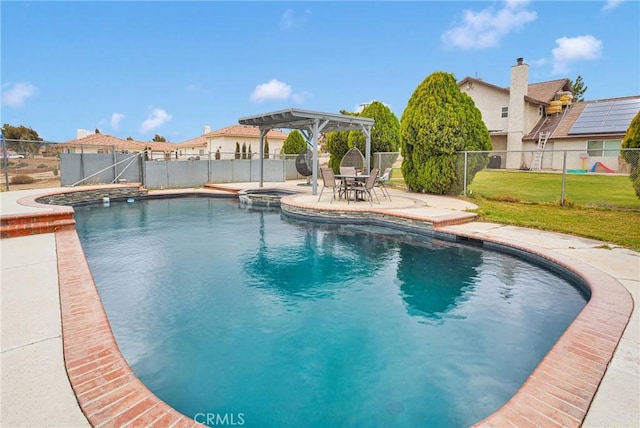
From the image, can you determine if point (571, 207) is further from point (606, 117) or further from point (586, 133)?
point (606, 117)

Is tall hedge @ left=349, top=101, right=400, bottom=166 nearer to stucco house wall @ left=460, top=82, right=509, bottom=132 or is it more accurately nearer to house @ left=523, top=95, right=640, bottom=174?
house @ left=523, top=95, right=640, bottom=174

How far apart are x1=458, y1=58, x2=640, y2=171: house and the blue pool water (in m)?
17.4

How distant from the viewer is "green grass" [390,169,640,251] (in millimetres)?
7203

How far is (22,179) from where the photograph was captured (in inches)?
599

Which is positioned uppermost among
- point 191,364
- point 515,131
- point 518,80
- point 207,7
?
point 207,7

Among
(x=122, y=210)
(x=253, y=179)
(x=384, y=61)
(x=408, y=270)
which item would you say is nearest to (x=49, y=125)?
(x=253, y=179)

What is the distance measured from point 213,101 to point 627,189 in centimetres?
3352

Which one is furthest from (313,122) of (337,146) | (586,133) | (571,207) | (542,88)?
(542,88)

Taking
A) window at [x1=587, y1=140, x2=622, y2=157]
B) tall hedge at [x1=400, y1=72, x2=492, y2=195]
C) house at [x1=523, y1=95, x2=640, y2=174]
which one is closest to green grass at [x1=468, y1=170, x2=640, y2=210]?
tall hedge at [x1=400, y1=72, x2=492, y2=195]

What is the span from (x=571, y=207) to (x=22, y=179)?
19773 millimetres

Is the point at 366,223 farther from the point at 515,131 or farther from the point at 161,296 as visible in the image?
the point at 515,131

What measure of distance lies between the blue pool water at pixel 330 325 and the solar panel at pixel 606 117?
2044cm

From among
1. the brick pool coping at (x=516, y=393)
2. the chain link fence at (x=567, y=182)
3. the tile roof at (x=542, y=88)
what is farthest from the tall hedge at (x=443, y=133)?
the tile roof at (x=542, y=88)

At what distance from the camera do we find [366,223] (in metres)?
9.25
